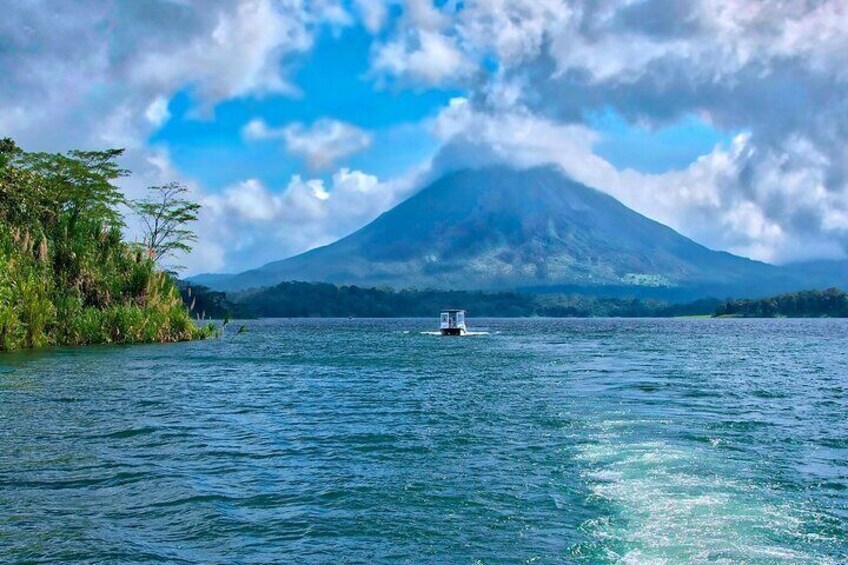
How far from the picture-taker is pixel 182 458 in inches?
582

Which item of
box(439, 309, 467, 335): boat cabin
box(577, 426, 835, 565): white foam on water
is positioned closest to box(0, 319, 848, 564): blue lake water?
box(577, 426, 835, 565): white foam on water

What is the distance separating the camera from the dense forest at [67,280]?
41469 mm

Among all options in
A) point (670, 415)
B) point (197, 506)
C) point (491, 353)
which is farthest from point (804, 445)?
point (491, 353)

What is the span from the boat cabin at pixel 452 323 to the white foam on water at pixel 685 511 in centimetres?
7376

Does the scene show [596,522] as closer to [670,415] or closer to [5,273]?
[670,415]

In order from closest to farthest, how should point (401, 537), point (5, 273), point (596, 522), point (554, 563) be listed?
point (554, 563) → point (401, 537) → point (596, 522) → point (5, 273)

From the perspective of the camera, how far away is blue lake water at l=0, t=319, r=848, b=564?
9453mm

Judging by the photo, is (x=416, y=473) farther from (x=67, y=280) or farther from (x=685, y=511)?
(x=67, y=280)

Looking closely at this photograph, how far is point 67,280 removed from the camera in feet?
158

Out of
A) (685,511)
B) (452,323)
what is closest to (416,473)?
(685,511)

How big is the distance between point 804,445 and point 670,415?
4698 millimetres

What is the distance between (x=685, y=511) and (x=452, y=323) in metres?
81.0

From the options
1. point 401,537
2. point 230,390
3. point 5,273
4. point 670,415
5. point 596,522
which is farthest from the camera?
point 5,273

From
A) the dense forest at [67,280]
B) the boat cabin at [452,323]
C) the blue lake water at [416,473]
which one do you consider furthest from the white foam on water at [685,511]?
the boat cabin at [452,323]
